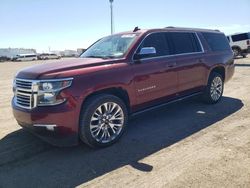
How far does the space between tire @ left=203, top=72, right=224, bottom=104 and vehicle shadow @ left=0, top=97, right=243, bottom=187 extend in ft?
2.43

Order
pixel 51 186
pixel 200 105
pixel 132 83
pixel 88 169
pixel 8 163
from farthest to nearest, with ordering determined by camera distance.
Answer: pixel 200 105
pixel 132 83
pixel 8 163
pixel 88 169
pixel 51 186

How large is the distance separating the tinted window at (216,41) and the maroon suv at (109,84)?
39 cm

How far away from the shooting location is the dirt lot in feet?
11.6

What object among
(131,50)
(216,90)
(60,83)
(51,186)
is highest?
(131,50)

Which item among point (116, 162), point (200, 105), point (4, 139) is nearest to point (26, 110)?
point (4, 139)

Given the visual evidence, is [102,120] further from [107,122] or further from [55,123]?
[55,123]

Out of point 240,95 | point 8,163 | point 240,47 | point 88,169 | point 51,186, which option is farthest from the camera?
point 240,47

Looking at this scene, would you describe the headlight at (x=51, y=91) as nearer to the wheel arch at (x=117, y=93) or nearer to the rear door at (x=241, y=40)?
the wheel arch at (x=117, y=93)

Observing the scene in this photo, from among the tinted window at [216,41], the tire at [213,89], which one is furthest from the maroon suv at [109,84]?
the tinted window at [216,41]

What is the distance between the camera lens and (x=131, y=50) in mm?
5074

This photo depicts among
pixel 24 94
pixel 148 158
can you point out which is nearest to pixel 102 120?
pixel 148 158

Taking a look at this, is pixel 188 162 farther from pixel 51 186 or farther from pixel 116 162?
pixel 51 186

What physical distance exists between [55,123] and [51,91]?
1.53 ft

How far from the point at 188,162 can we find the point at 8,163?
2.62 metres
